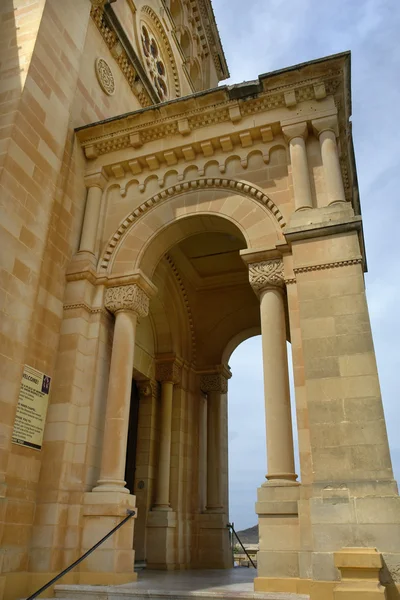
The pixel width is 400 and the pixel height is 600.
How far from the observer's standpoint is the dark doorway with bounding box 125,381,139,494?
39.7ft

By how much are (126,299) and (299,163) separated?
4189 mm

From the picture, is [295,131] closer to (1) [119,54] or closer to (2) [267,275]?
(2) [267,275]

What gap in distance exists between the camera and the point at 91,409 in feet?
28.8

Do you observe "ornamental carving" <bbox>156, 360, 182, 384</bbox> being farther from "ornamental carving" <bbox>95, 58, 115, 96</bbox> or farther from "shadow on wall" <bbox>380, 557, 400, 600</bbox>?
"shadow on wall" <bbox>380, 557, 400, 600</bbox>

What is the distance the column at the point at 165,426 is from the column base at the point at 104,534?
3.67 meters

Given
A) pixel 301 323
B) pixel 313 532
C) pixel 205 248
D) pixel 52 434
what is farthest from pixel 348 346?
pixel 205 248

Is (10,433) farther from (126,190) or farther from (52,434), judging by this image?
(126,190)

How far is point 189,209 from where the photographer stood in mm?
9961

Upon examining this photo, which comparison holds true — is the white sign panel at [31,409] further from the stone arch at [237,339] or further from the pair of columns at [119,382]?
the stone arch at [237,339]

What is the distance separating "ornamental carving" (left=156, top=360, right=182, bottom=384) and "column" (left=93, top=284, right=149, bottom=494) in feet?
11.1

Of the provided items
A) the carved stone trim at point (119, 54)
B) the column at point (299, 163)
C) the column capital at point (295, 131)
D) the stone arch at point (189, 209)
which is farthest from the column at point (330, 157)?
the carved stone trim at point (119, 54)

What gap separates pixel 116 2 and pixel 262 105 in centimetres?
803

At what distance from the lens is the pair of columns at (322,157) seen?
28.3 feet

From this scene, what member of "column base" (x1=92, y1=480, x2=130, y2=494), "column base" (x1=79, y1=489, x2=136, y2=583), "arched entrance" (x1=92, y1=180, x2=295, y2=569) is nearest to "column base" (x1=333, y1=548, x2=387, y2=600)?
"arched entrance" (x1=92, y1=180, x2=295, y2=569)
